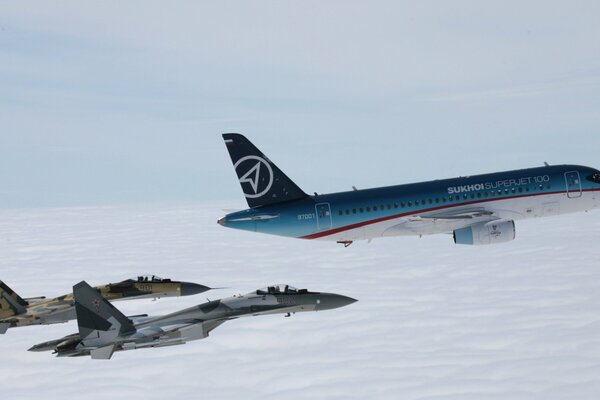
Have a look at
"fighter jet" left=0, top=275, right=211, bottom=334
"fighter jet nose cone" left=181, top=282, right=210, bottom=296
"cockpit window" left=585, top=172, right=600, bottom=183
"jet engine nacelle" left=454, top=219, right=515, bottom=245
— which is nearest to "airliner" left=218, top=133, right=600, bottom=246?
"cockpit window" left=585, top=172, right=600, bottom=183

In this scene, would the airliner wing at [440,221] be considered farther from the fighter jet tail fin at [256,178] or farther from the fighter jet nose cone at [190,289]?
the fighter jet nose cone at [190,289]

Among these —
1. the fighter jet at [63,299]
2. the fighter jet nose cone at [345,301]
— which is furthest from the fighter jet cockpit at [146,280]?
the fighter jet nose cone at [345,301]

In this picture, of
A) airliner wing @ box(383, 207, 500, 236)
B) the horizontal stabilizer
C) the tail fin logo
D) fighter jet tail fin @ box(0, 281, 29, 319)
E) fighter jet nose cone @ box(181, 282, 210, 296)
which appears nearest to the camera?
the horizontal stabilizer

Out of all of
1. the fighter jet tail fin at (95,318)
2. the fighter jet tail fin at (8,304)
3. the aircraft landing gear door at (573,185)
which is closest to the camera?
the fighter jet tail fin at (95,318)

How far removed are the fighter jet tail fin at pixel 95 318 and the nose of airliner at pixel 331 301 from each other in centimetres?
1162

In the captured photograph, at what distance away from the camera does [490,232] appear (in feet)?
174

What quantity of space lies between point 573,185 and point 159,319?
1395 inches

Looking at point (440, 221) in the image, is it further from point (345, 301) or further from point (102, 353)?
point (102, 353)

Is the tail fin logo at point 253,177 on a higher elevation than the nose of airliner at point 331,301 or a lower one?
higher

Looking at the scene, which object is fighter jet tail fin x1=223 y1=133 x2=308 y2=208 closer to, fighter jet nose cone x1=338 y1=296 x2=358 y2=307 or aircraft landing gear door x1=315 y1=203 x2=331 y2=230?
aircraft landing gear door x1=315 y1=203 x2=331 y2=230

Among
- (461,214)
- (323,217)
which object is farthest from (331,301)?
(461,214)

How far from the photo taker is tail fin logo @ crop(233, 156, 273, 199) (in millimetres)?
55875

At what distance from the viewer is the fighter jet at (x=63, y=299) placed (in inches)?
1841

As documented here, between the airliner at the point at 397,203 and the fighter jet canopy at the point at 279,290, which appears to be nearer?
the fighter jet canopy at the point at 279,290
